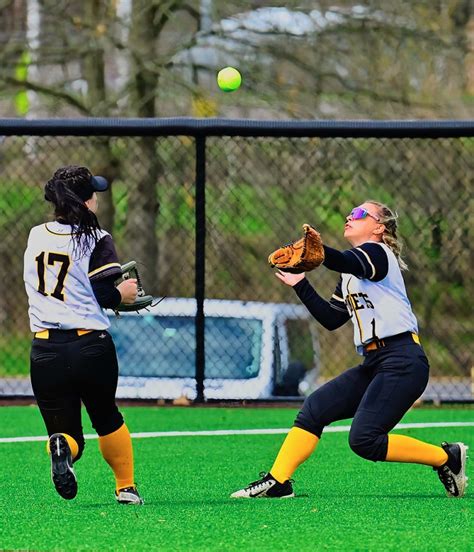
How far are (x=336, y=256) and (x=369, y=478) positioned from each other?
173 centimetres

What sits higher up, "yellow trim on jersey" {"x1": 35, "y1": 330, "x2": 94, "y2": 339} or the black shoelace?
"yellow trim on jersey" {"x1": 35, "y1": 330, "x2": 94, "y2": 339}

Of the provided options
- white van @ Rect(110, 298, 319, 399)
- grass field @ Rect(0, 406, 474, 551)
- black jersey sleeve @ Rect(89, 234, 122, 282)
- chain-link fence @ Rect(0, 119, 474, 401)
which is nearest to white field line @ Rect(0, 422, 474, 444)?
grass field @ Rect(0, 406, 474, 551)

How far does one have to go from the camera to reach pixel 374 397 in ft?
20.6

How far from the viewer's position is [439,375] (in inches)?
536

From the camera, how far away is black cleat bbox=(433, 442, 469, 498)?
6410mm

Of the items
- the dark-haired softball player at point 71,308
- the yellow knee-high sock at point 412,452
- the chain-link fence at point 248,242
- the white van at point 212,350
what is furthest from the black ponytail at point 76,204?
the white van at point 212,350

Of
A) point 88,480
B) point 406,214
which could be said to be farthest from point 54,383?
point 406,214

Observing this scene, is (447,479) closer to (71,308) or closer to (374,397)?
(374,397)

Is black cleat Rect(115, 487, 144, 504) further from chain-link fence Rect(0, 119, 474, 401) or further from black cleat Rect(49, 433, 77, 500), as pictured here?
chain-link fence Rect(0, 119, 474, 401)

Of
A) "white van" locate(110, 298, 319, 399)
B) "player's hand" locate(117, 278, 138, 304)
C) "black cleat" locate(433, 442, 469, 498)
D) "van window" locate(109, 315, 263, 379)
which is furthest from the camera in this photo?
"van window" locate(109, 315, 263, 379)

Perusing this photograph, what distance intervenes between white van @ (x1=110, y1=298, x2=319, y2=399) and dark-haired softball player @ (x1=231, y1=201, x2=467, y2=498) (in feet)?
15.6

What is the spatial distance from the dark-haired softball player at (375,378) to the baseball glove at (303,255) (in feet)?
0.80

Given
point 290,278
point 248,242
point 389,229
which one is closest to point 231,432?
point 290,278

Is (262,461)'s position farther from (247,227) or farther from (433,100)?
(433,100)
